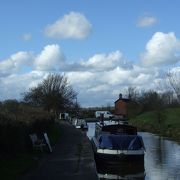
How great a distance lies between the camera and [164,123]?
72.1 m

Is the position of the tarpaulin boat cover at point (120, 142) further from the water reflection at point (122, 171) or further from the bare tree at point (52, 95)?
the bare tree at point (52, 95)

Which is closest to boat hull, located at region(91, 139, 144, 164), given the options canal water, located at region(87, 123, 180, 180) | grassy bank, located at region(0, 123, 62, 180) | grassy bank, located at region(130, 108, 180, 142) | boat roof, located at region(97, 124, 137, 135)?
canal water, located at region(87, 123, 180, 180)

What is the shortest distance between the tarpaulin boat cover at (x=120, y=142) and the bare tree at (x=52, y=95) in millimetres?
55400

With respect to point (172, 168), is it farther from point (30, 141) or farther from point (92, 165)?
point (30, 141)

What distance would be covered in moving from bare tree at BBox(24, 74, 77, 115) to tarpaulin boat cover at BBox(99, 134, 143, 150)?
55.4 m

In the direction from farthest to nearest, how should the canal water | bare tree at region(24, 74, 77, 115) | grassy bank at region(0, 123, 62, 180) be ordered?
1. bare tree at region(24, 74, 77, 115)
2. the canal water
3. grassy bank at region(0, 123, 62, 180)

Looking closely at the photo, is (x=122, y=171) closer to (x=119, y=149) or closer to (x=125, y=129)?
(x=119, y=149)

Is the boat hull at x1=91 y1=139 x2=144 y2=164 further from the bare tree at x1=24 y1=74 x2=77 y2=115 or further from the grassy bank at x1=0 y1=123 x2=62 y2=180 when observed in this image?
the bare tree at x1=24 y1=74 x2=77 y2=115

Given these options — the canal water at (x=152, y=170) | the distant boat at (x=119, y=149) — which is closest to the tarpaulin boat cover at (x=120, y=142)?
the distant boat at (x=119, y=149)

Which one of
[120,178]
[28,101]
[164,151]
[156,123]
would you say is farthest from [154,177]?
[28,101]

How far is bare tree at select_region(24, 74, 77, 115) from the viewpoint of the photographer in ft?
292

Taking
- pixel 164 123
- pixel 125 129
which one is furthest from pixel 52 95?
pixel 125 129

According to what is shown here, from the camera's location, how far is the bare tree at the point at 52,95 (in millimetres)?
89125

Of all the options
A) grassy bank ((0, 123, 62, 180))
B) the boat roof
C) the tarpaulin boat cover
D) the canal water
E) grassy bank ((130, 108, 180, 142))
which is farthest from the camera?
grassy bank ((130, 108, 180, 142))
